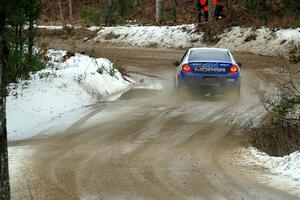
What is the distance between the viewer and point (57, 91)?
15023 mm

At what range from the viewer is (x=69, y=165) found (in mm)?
8781

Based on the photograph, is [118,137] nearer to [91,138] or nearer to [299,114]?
[91,138]

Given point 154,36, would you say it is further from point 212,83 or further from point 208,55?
point 212,83

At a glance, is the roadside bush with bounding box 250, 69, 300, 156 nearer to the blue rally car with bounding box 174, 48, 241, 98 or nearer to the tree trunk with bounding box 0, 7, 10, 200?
the blue rally car with bounding box 174, 48, 241, 98

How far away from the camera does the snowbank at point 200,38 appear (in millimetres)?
27453

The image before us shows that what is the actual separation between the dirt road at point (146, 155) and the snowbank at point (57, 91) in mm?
797

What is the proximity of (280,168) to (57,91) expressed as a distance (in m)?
8.24

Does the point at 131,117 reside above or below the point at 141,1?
below

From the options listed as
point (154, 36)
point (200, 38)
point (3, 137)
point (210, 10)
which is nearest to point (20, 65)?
point (3, 137)

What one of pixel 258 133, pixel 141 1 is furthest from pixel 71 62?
pixel 141 1

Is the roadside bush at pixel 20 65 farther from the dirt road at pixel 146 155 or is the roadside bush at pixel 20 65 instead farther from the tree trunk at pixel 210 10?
the tree trunk at pixel 210 10

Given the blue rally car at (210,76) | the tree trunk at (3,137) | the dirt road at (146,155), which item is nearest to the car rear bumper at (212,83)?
the blue rally car at (210,76)

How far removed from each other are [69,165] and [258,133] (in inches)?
158

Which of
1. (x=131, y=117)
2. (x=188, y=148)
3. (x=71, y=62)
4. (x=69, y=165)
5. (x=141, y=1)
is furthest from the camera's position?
(x=141, y=1)
